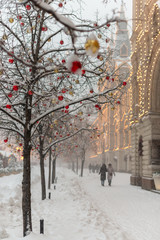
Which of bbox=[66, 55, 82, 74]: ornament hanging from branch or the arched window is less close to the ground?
the arched window

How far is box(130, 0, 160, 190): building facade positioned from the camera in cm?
1798

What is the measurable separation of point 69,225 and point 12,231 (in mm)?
1744

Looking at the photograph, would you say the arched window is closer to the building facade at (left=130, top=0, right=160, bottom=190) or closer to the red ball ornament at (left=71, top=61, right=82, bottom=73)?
the building facade at (left=130, top=0, right=160, bottom=190)

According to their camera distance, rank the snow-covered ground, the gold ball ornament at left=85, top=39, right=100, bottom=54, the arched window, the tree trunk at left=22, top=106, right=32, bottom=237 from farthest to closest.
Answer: the arched window, the snow-covered ground, the tree trunk at left=22, top=106, right=32, bottom=237, the gold ball ornament at left=85, top=39, right=100, bottom=54

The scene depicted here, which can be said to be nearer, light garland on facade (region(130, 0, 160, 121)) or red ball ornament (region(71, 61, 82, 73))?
red ball ornament (region(71, 61, 82, 73))

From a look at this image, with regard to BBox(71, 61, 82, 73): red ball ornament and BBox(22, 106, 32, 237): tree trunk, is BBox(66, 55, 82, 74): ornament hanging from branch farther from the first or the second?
BBox(22, 106, 32, 237): tree trunk

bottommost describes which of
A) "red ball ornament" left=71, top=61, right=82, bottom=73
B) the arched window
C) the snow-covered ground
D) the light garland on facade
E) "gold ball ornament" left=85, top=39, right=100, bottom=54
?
the snow-covered ground

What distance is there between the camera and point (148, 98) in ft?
62.7

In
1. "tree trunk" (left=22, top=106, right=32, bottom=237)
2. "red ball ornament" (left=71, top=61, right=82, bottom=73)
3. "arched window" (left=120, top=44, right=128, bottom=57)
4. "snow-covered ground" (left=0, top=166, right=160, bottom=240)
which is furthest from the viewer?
"arched window" (left=120, top=44, right=128, bottom=57)

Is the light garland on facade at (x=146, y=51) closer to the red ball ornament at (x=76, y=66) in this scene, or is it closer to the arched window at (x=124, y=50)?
the red ball ornament at (x=76, y=66)

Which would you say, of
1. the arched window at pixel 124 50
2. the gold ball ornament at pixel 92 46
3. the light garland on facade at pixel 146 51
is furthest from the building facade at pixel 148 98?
the arched window at pixel 124 50

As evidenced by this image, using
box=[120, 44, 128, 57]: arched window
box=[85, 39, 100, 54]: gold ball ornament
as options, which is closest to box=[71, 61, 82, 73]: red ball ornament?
box=[85, 39, 100, 54]: gold ball ornament

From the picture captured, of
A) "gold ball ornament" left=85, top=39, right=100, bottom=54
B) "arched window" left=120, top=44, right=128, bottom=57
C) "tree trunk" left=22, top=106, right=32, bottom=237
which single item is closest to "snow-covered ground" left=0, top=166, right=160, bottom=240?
"tree trunk" left=22, top=106, right=32, bottom=237

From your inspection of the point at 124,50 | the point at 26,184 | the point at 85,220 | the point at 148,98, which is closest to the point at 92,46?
the point at 26,184
